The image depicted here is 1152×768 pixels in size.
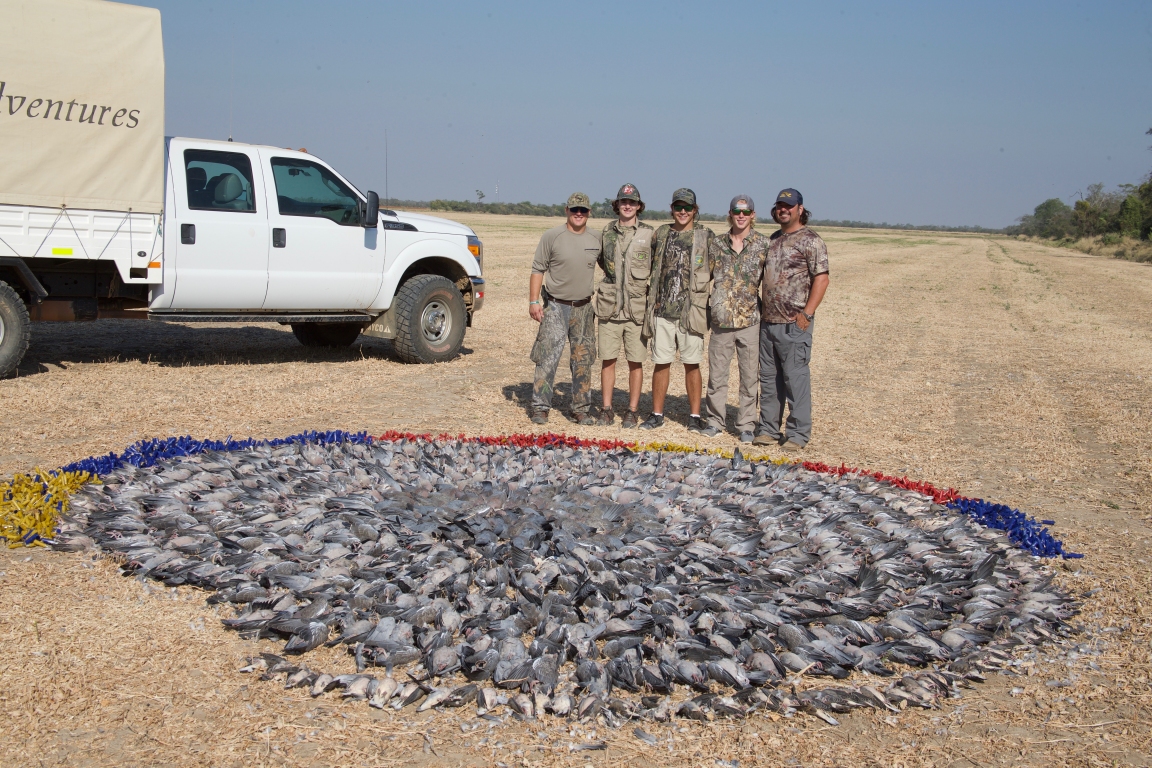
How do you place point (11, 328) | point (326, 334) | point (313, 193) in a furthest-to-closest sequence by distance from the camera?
point (326, 334)
point (313, 193)
point (11, 328)

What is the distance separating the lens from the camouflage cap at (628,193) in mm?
7824

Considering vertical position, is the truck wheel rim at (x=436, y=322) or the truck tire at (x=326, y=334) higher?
the truck wheel rim at (x=436, y=322)

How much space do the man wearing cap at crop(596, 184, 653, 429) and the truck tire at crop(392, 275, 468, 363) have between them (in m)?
3.52

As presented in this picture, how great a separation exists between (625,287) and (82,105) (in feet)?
19.0

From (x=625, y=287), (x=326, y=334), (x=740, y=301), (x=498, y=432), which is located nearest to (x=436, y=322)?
(x=326, y=334)

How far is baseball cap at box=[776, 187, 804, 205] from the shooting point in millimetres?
7508

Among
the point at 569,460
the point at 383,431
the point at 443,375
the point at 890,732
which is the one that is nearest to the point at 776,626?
the point at 890,732

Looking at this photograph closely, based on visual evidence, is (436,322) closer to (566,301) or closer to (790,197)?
(566,301)

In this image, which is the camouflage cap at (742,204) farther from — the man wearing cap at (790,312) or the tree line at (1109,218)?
the tree line at (1109,218)

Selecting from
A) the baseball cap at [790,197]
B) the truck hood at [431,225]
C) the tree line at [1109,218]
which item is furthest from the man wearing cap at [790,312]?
the tree line at [1109,218]

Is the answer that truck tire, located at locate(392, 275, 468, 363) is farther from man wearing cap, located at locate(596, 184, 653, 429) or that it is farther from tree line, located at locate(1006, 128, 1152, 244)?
tree line, located at locate(1006, 128, 1152, 244)

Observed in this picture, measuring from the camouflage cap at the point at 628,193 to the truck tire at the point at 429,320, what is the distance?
12.9 feet

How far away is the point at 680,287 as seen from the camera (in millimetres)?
7855

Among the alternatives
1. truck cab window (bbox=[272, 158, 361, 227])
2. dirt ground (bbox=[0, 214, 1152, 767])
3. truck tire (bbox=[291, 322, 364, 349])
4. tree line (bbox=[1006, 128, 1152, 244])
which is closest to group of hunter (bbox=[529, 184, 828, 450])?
dirt ground (bbox=[0, 214, 1152, 767])
